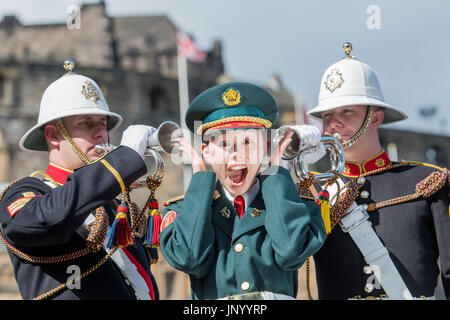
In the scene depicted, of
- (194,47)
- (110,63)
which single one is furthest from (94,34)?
(194,47)

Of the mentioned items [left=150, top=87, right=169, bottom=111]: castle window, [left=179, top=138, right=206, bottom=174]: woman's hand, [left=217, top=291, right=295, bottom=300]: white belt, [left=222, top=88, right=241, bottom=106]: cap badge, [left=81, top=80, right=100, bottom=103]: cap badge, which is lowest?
[left=217, top=291, right=295, bottom=300]: white belt

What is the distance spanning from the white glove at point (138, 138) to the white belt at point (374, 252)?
171 centimetres

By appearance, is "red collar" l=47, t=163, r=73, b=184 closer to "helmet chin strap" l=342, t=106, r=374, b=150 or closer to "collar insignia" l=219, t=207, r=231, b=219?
"collar insignia" l=219, t=207, r=231, b=219

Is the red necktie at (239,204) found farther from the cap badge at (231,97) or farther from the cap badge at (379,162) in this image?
the cap badge at (379,162)

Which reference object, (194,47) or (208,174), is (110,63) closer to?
(194,47)

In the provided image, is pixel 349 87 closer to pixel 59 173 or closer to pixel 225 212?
pixel 225 212

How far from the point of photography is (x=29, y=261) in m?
4.59

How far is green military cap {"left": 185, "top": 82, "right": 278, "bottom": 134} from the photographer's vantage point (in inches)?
173

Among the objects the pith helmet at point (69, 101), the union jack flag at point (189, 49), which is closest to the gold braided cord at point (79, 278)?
the pith helmet at point (69, 101)

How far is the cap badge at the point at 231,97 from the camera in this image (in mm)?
4461

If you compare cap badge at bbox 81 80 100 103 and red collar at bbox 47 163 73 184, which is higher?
cap badge at bbox 81 80 100 103

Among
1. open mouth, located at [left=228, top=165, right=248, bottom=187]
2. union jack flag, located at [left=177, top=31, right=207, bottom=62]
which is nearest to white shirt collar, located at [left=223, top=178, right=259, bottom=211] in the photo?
open mouth, located at [left=228, top=165, right=248, bottom=187]
